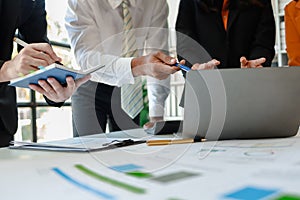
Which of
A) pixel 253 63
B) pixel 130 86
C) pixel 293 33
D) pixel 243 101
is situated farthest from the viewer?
pixel 293 33

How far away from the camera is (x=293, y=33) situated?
1772mm

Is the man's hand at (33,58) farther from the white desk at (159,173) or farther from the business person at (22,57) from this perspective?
the white desk at (159,173)

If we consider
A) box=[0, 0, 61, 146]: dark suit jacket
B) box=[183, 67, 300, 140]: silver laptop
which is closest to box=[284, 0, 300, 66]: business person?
box=[183, 67, 300, 140]: silver laptop

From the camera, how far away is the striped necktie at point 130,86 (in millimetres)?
1203

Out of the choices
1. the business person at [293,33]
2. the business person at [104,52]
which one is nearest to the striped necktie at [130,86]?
the business person at [104,52]

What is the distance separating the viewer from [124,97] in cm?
122

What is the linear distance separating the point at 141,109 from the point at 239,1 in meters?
A: 0.56

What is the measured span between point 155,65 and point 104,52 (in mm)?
308

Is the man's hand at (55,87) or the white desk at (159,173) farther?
the man's hand at (55,87)

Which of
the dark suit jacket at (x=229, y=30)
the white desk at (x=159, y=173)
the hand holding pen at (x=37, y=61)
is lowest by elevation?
the white desk at (x=159, y=173)

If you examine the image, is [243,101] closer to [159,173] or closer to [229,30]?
[159,173]

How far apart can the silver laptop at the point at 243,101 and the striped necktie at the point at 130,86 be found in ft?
1.52

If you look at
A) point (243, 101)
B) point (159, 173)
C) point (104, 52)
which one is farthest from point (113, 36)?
point (159, 173)

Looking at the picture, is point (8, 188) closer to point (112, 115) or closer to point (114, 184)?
point (114, 184)
